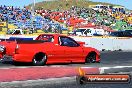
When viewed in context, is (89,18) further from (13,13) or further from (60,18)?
(13,13)

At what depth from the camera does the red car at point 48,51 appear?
15750 millimetres

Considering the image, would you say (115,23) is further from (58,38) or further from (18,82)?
(18,82)

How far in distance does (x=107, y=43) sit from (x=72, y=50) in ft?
52.1

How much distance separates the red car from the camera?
51.7ft

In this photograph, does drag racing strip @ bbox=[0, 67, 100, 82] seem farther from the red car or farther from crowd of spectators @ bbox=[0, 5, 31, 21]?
crowd of spectators @ bbox=[0, 5, 31, 21]

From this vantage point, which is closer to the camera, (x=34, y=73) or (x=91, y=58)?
(x=34, y=73)

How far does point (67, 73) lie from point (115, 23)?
179ft

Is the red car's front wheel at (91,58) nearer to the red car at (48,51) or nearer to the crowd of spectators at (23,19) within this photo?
the red car at (48,51)

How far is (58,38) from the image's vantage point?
56.9 ft

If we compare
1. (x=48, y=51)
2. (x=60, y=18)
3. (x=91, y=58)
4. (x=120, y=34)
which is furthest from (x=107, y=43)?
(x=60, y=18)

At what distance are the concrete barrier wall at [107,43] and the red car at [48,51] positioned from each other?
12.6 m

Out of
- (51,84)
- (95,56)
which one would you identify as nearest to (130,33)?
(95,56)

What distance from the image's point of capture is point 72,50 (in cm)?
1777

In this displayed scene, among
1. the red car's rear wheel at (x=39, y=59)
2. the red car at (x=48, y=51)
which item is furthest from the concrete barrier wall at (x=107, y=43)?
the red car's rear wheel at (x=39, y=59)
